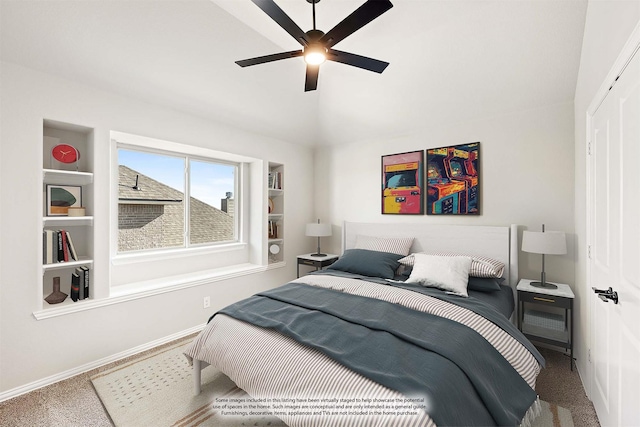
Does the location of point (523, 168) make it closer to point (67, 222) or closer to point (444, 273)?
point (444, 273)

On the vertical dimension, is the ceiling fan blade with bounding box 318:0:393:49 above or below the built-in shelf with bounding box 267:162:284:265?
above

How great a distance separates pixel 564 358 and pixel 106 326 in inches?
159

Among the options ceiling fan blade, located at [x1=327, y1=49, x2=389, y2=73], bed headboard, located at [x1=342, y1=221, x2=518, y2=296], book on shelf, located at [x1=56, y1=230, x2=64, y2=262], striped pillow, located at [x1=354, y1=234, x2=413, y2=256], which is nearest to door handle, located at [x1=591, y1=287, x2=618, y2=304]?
bed headboard, located at [x1=342, y1=221, x2=518, y2=296]

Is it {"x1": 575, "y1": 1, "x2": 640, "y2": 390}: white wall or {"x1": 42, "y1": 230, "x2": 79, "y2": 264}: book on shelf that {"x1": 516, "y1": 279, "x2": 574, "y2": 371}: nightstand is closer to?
{"x1": 575, "y1": 1, "x2": 640, "y2": 390}: white wall

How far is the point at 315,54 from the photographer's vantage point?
1.83 m

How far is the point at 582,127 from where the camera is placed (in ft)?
7.48

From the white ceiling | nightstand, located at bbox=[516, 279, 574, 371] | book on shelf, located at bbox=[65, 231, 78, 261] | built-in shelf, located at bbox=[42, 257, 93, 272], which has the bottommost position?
nightstand, located at bbox=[516, 279, 574, 371]

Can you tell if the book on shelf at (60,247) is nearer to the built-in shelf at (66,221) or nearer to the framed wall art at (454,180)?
the built-in shelf at (66,221)

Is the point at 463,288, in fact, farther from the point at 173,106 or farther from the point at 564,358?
the point at 173,106

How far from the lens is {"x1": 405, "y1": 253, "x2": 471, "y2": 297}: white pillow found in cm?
246

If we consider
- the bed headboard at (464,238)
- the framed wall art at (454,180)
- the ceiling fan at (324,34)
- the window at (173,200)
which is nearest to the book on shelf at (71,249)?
the window at (173,200)

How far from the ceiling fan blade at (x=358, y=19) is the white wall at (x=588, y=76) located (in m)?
1.02

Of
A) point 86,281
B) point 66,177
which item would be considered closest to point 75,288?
point 86,281

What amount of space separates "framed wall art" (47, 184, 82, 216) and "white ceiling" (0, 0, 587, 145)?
0.91 metres
